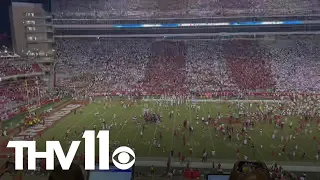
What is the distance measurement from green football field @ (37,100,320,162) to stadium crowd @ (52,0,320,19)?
2613cm

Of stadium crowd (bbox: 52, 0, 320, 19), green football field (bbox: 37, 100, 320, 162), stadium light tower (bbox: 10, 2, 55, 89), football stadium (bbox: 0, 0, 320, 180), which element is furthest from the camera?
stadium crowd (bbox: 52, 0, 320, 19)

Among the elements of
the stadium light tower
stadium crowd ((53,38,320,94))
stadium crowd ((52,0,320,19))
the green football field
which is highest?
stadium crowd ((52,0,320,19))

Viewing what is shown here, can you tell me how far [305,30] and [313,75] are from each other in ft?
33.0

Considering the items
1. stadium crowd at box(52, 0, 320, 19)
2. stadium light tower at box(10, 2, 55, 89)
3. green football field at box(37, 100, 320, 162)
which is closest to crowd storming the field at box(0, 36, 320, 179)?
green football field at box(37, 100, 320, 162)

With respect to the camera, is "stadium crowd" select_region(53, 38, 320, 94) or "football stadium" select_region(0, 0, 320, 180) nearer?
"football stadium" select_region(0, 0, 320, 180)

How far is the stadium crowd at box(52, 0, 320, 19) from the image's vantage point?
5156cm

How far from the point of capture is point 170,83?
42438mm

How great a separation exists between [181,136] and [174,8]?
123 ft

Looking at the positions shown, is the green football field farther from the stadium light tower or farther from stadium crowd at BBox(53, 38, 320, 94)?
the stadium light tower

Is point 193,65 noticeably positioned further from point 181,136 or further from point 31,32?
point 181,136

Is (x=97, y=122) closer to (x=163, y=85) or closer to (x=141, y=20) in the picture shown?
(x=163, y=85)

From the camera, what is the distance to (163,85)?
42.0m

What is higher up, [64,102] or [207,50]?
[207,50]

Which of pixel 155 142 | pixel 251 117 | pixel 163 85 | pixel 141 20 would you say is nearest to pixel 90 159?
pixel 155 142
